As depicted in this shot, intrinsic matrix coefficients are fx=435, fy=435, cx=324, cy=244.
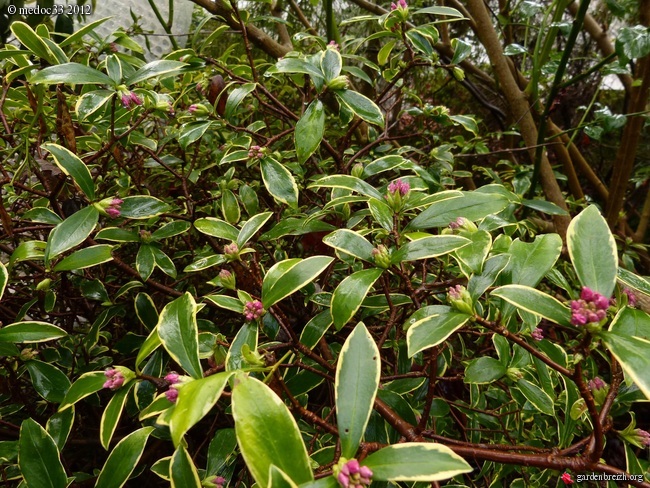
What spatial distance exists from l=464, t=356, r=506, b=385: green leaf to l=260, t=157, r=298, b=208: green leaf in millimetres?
326

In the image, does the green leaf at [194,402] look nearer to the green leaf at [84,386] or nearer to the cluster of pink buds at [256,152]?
the green leaf at [84,386]

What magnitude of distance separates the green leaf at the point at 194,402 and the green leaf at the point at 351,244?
20 centimetres

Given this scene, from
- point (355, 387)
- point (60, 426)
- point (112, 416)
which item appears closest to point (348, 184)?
point (355, 387)

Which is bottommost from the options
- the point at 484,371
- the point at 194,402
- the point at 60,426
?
the point at 60,426

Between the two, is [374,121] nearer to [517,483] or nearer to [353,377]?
[353,377]

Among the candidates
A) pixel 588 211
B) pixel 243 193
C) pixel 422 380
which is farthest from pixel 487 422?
pixel 243 193

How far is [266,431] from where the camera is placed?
32cm

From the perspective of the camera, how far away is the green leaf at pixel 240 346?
1.46 ft

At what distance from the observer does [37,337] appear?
21.9 inches

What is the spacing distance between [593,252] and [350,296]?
229mm

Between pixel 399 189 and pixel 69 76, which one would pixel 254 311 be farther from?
pixel 69 76

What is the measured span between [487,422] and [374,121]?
0.51 metres

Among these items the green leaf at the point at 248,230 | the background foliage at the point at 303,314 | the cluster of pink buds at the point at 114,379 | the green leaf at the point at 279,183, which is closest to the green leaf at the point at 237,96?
the background foliage at the point at 303,314

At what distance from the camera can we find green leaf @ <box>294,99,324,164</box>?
0.59 meters
